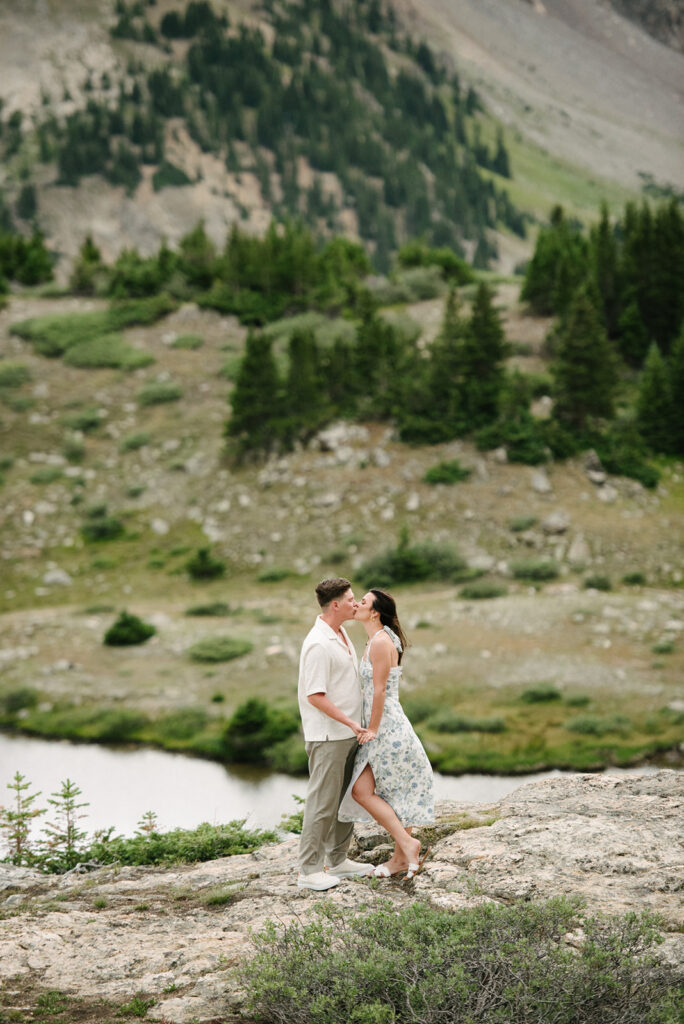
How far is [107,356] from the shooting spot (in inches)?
1592

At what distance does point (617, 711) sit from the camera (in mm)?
18031

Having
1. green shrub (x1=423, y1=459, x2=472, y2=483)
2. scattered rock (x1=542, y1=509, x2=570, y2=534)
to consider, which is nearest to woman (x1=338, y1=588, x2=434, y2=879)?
scattered rock (x1=542, y1=509, x2=570, y2=534)

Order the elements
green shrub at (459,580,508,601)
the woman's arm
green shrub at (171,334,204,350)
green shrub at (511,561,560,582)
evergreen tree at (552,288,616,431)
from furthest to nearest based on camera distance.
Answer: green shrub at (171,334,204,350) → evergreen tree at (552,288,616,431) → green shrub at (511,561,560,582) → green shrub at (459,580,508,601) → the woman's arm

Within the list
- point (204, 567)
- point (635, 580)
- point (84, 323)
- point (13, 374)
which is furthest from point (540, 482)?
point (84, 323)

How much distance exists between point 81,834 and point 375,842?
12.4 ft

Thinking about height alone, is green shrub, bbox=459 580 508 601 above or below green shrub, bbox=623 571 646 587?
below

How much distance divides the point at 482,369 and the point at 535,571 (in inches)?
410

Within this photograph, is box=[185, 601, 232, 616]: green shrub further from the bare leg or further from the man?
the bare leg

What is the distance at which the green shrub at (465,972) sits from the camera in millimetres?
4684

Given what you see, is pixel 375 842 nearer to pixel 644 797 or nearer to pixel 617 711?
pixel 644 797

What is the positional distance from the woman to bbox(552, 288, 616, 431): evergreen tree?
1031 inches

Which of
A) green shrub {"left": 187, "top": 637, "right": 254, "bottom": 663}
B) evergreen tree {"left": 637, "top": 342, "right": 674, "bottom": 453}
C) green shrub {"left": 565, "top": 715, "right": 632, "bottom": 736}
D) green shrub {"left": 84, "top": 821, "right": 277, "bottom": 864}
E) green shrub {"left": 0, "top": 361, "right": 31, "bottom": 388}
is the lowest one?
green shrub {"left": 0, "top": 361, "right": 31, "bottom": 388}

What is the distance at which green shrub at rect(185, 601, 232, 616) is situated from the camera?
24516mm

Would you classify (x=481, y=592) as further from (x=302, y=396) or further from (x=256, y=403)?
(x=256, y=403)
